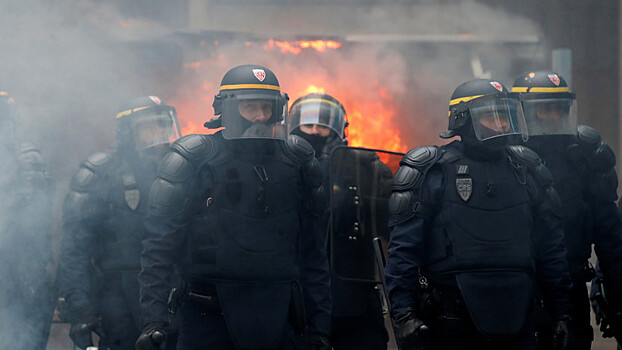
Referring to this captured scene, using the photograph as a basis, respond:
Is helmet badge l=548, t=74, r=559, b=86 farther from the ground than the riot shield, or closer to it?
farther from the ground

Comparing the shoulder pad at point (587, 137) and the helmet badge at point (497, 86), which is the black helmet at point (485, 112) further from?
the shoulder pad at point (587, 137)

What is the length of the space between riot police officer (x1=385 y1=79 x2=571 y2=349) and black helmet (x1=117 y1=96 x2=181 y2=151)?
2130 millimetres

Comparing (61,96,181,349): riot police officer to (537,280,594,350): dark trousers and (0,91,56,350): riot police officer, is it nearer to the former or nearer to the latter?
(0,91,56,350): riot police officer

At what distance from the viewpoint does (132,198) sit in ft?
19.2

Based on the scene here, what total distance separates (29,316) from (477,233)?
339 centimetres

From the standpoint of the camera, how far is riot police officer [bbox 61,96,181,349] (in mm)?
5773

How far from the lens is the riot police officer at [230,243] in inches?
170

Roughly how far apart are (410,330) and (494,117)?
1141mm

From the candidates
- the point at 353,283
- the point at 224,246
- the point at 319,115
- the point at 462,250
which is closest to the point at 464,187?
the point at 462,250

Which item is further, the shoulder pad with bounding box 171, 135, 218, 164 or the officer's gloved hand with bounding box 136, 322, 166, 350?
the shoulder pad with bounding box 171, 135, 218, 164

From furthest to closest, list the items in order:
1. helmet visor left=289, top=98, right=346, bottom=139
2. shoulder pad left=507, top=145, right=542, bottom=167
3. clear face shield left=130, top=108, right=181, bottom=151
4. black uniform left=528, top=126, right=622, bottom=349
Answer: helmet visor left=289, top=98, right=346, bottom=139, clear face shield left=130, top=108, right=181, bottom=151, black uniform left=528, top=126, right=622, bottom=349, shoulder pad left=507, top=145, right=542, bottom=167

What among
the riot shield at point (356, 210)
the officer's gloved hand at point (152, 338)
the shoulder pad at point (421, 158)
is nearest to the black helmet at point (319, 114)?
the riot shield at point (356, 210)

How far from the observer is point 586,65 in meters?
10.8

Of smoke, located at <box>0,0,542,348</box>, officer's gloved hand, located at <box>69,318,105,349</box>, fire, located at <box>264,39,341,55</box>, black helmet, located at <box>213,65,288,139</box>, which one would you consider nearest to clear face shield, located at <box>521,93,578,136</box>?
black helmet, located at <box>213,65,288,139</box>
